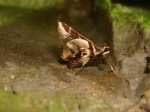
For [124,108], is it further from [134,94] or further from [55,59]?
[55,59]

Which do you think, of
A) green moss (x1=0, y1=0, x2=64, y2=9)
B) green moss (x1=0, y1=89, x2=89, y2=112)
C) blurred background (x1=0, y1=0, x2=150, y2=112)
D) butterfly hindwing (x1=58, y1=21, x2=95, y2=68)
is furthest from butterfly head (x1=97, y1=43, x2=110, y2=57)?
green moss (x1=0, y1=0, x2=64, y2=9)

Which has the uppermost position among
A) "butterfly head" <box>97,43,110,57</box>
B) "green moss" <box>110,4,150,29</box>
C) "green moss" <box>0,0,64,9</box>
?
"green moss" <box>110,4,150,29</box>

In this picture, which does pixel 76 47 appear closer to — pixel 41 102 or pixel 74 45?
pixel 74 45

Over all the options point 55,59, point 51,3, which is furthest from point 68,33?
point 51,3

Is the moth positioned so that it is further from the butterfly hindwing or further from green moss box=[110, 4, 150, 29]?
green moss box=[110, 4, 150, 29]

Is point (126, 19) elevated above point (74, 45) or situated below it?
above

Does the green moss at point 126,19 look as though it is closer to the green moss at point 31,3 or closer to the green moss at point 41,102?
the green moss at point 31,3

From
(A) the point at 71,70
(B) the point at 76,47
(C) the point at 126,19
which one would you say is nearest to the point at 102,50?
(B) the point at 76,47

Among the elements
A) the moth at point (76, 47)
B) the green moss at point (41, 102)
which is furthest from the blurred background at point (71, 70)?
the moth at point (76, 47)
